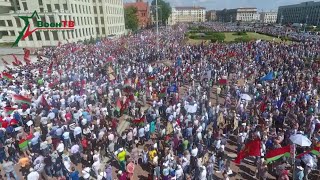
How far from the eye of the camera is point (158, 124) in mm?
12984

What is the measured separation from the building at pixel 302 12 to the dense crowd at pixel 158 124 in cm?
10592

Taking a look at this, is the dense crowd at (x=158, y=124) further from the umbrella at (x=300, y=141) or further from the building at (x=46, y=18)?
the building at (x=46, y=18)

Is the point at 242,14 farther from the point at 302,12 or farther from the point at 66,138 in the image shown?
the point at 66,138

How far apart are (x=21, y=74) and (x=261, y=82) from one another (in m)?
21.2

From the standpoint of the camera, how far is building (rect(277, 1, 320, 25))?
11744 cm

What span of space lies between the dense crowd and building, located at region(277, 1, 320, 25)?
105923 millimetres

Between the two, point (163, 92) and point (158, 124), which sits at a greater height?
point (163, 92)

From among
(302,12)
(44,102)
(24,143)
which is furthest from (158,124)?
(302,12)

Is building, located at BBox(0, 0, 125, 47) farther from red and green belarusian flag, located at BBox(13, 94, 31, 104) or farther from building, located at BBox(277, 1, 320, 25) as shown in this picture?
building, located at BBox(277, 1, 320, 25)

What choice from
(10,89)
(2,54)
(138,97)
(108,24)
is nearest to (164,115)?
(138,97)

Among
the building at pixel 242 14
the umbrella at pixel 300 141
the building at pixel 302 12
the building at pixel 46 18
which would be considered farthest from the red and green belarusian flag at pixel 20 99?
the building at pixel 242 14

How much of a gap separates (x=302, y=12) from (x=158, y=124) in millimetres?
145712

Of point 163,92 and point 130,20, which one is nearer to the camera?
point 163,92

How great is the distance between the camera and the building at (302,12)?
385ft
